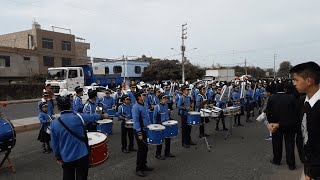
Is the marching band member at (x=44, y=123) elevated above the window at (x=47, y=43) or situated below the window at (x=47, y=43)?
below

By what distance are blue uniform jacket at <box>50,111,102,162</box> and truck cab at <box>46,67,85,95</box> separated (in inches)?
797

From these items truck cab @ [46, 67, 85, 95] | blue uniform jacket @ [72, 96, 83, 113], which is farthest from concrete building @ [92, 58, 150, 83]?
blue uniform jacket @ [72, 96, 83, 113]

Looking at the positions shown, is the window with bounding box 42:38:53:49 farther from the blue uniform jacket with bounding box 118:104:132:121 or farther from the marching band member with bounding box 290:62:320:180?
the marching band member with bounding box 290:62:320:180

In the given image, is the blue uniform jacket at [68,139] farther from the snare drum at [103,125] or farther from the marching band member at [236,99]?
the marching band member at [236,99]

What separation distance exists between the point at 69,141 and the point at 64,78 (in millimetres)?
21101

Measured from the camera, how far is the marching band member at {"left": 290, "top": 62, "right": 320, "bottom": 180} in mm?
2846

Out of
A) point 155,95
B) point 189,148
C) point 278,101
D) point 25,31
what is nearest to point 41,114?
point 189,148

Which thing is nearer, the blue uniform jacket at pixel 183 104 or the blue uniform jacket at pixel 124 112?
the blue uniform jacket at pixel 124 112

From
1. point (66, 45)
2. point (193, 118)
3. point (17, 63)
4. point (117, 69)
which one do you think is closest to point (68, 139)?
point (193, 118)

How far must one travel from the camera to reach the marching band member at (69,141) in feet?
14.3

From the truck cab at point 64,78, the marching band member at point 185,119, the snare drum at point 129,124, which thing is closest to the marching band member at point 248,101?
the marching band member at point 185,119

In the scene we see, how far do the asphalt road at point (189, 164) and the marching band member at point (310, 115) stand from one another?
3551 millimetres

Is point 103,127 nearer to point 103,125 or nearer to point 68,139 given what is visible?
point 103,125

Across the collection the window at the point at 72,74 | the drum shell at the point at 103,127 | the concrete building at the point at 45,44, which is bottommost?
the drum shell at the point at 103,127
